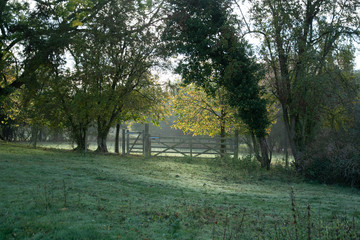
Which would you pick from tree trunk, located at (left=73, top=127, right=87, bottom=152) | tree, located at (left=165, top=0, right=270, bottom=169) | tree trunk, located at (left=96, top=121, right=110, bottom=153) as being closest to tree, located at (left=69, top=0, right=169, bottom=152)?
tree trunk, located at (left=96, top=121, right=110, bottom=153)

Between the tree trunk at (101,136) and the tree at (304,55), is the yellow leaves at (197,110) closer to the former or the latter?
the tree trunk at (101,136)

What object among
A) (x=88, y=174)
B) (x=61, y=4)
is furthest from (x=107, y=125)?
(x=88, y=174)

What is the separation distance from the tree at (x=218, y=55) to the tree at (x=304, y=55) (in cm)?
143

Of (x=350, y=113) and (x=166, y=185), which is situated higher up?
(x=350, y=113)

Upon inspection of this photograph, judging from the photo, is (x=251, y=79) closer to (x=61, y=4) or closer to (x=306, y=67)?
(x=306, y=67)

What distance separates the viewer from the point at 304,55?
14719mm

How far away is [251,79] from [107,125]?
36.8 feet

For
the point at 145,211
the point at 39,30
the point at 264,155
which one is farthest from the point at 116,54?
the point at 145,211

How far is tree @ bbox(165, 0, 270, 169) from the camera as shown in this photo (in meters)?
15.7

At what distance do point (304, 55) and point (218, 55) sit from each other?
4.22m

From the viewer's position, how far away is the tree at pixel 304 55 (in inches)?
578

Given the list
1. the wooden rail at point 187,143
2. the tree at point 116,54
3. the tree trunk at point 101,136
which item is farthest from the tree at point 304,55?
the tree trunk at point 101,136

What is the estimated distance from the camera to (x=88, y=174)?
33.1 ft

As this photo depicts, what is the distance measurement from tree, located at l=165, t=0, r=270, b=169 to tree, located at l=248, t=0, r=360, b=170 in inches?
56.1
